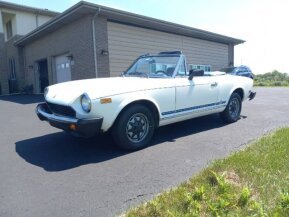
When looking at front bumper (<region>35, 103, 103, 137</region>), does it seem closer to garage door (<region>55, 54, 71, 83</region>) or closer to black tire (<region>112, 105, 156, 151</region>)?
black tire (<region>112, 105, 156, 151</region>)

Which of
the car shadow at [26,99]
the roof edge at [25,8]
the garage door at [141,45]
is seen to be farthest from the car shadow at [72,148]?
the roof edge at [25,8]

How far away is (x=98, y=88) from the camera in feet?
12.2

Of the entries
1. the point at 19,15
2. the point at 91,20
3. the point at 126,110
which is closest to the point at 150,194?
the point at 126,110

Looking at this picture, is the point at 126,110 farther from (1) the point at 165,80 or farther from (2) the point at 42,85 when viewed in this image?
(2) the point at 42,85

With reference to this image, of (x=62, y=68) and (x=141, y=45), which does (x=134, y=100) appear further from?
(x=62, y=68)

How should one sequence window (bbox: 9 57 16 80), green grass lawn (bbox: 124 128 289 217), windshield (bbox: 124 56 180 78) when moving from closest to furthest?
1. green grass lawn (bbox: 124 128 289 217)
2. windshield (bbox: 124 56 180 78)
3. window (bbox: 9 57 16 80)

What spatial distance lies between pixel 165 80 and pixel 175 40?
11012 mm

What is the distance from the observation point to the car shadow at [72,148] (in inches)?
146

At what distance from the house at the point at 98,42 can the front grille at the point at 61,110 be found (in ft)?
23.1

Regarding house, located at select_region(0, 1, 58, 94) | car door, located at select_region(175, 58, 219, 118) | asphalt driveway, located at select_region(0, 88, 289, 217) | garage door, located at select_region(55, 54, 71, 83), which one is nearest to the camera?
asphalt driveway, located at select_region(0, 88, 289, 217)

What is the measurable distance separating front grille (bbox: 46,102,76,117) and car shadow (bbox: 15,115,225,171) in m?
0.64

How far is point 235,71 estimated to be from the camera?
17.8 meters

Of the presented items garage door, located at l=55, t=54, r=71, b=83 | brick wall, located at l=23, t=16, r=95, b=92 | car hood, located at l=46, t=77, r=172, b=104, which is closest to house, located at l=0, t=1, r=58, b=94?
brick wall, located at l=23, t=16, r=95, b=92

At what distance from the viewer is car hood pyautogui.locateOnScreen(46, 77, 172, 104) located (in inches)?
145
